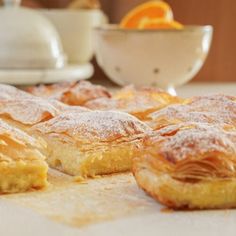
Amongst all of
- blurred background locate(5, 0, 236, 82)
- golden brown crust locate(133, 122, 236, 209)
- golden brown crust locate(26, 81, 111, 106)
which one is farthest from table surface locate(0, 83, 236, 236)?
blurred background locate(5, 0, 236, 82)

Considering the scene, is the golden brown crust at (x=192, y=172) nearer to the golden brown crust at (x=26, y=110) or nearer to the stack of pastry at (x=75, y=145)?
the stack of pastry at (x=75, y=145)

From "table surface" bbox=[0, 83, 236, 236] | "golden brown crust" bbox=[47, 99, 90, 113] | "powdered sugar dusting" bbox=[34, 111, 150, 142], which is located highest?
"powdered sugar dusting" bbox=[34, 111, 150, 142]

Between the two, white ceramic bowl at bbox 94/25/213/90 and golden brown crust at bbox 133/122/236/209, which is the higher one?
golden brown crust at bbox 133/122/236/209

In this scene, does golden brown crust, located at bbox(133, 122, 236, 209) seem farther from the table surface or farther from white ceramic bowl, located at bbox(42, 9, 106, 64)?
white ceramic bowl, located at bbox(42, 9, 106, 64)

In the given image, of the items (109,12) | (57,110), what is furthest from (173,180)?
(109,12)

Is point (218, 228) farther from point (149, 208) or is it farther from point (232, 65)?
point (232, 65)
